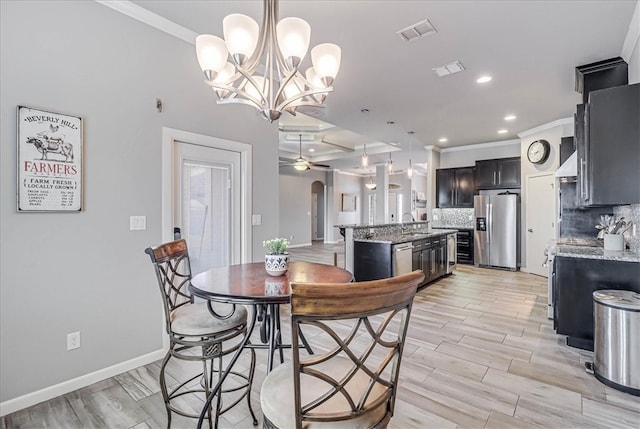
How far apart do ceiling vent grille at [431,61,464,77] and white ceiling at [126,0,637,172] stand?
0.08 metres

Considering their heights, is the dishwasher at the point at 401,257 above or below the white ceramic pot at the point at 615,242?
below

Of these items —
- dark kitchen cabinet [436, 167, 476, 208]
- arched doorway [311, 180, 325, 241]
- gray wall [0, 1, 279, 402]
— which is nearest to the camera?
gray wall [0, 1, 279, 402]

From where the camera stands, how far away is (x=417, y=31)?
2781mm

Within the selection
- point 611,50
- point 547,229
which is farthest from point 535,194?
point 611,50

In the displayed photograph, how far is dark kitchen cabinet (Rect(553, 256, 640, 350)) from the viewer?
2.65m

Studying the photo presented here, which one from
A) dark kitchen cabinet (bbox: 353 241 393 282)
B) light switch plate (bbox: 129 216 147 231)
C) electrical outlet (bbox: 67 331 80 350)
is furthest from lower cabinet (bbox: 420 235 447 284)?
electrical outlet (bbox: 67 331 80 350)

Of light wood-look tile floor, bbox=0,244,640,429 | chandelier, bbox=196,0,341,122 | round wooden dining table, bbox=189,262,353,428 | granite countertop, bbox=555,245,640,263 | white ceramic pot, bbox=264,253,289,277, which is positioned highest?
chandelier, bbox=196,0,341,122

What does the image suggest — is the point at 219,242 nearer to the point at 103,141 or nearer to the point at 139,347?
the point at 139,347

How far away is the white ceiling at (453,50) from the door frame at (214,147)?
0.97 meters

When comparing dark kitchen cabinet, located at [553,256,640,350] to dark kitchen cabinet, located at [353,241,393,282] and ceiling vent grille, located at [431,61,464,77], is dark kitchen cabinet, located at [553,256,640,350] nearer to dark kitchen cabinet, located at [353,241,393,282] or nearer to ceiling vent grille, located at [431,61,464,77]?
dark kitchen cabinet, located at [353,241,393,282]

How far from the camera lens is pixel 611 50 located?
3096 millimetres

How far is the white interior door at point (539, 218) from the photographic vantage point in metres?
5.98

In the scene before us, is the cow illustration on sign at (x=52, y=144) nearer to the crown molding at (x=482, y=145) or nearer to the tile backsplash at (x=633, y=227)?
the tile backsplash at (x=633, y=227)

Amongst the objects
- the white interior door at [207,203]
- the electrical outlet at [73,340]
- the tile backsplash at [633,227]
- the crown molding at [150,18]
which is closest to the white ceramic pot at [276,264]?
the white interior door at [207,203]
